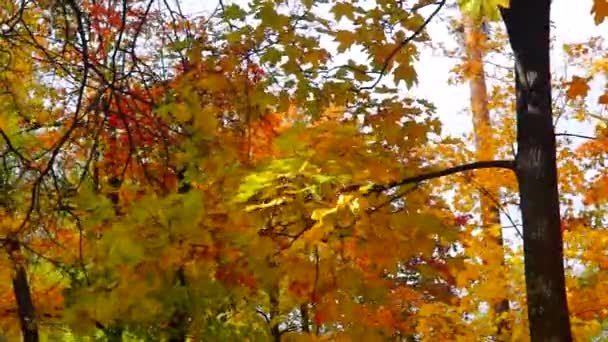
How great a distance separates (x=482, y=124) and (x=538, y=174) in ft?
19.1

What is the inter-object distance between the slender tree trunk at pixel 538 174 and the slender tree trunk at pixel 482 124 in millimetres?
3761

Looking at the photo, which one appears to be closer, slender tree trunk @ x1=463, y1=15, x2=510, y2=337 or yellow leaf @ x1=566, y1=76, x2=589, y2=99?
yellow leaf @ x1=566, y1=76, x2=589, y2=99

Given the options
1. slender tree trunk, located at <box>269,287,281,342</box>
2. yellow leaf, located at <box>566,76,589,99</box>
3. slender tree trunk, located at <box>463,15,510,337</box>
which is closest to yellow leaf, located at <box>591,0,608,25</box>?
yellow leaf, located at <box>566,76,589,99</box>

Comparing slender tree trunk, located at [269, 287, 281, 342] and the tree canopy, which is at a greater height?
the tree canopy

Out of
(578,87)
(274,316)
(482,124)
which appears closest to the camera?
(578,87)

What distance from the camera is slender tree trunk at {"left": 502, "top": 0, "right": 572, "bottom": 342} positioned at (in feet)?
10.7

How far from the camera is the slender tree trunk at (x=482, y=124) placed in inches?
313

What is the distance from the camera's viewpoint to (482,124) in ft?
29.6

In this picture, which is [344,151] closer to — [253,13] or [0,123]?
[253,13]

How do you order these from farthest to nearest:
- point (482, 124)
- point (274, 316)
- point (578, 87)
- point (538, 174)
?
1. point (482, 124)
2. point (274, 316)
3. point (578, 87)
4. point (538, 174)

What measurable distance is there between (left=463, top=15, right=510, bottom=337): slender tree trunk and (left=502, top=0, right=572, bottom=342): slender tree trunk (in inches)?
148

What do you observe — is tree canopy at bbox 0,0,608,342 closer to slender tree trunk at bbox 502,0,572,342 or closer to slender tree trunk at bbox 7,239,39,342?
slender tree trunk at bbox 502,0,572,342

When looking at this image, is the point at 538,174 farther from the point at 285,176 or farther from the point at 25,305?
the point at 25,305

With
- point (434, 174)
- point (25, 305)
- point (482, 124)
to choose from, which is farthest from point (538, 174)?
point (25, 305)
